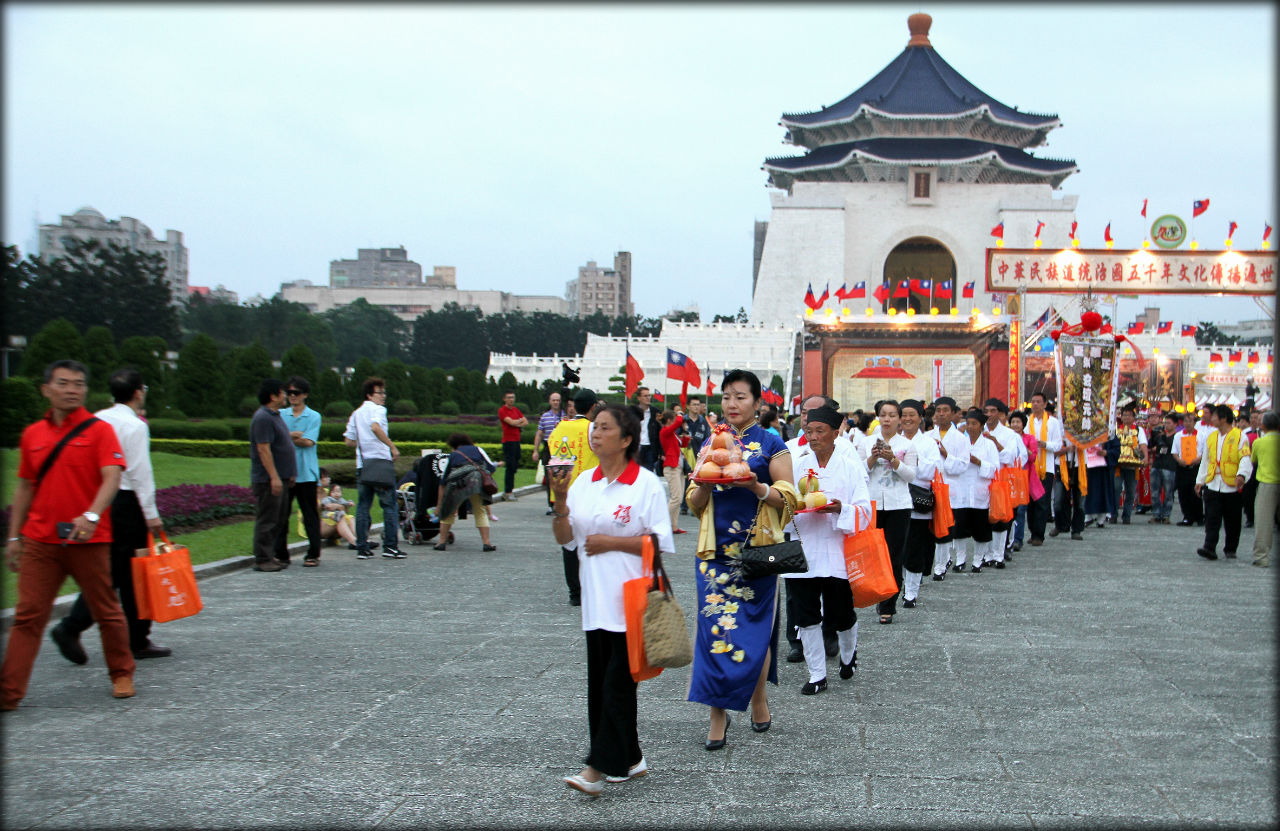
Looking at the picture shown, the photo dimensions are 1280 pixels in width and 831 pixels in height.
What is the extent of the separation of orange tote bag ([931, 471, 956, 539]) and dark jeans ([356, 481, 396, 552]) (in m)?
4.54

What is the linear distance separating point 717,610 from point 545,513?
30.6 ft

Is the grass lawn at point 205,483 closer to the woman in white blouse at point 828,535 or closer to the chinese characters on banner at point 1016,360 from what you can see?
the woman in white blouse at point 828,535

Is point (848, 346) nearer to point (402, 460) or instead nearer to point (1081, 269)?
point (1081, 269)

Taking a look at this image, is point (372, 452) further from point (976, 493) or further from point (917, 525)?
point (976, 493)

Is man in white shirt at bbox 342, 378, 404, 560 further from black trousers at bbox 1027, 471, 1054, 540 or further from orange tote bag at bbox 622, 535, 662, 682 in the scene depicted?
black trousers at bbox 1027, 471, 1054, 540

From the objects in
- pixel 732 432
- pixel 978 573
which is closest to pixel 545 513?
pixel 978 573

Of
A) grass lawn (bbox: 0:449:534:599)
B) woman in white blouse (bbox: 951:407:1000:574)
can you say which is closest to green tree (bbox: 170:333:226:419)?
grass lawn (bbox: 0:449:534:599)

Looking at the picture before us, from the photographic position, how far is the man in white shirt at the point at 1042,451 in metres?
11.2

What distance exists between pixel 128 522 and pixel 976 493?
658 cm

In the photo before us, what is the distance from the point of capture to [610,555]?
148 inches

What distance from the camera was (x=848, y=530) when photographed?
516cm

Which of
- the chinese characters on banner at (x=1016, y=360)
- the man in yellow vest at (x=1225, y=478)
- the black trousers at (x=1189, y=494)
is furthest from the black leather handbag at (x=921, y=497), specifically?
the chinese characters on banner at (x=1016, y=360)

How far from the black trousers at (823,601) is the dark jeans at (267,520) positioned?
15.0 ft

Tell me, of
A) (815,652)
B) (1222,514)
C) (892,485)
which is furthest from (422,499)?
(1222,514)
